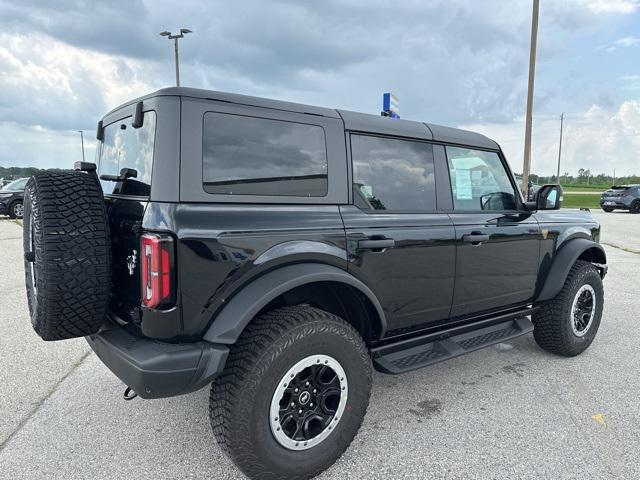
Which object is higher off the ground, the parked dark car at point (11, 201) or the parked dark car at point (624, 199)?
the parked dark car at point (624, 199)

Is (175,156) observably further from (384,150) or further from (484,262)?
(484,262)

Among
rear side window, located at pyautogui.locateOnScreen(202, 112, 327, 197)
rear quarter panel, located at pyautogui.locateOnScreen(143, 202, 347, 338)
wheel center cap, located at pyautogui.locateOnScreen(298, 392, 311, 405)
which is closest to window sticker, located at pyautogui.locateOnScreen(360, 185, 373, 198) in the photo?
rear side window, located at pyautogui.locateOnScreen(202, 112, 327, 197)

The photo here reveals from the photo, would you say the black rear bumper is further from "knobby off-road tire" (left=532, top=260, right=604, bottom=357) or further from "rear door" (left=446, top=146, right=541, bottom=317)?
"knobby off-road tire" (left=532, top=260, right=604, bottom=357)

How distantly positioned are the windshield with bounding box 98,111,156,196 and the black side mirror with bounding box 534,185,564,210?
2874 mm

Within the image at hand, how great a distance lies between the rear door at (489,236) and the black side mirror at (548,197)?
0.15 metres

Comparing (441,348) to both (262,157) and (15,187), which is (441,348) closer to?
(262,157)

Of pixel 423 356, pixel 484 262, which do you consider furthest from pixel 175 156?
pixel 484 262

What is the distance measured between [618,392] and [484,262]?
1.35 m

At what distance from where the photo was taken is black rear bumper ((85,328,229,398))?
2068 millimetres

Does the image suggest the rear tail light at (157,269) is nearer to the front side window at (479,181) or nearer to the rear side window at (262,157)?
the rear side window at (262,157)

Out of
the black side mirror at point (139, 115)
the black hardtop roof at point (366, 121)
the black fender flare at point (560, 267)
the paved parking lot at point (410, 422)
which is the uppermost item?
the black hardtop roof at point (366, 121)

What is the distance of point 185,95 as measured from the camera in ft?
7.27

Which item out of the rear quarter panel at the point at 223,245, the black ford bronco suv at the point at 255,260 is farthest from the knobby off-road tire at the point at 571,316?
the rear quarter panel at the point at 223,245

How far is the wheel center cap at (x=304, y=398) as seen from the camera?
7.81 ft
